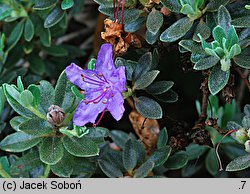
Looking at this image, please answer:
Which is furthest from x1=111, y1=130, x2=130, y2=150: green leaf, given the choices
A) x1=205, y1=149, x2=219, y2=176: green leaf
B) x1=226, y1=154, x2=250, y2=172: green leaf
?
x1=226, y1=154, x2=250, y2=172: green leaf

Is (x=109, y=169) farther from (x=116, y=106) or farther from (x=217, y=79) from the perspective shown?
(x=217, y=79)

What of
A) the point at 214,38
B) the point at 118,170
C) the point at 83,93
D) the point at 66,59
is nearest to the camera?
the point at 214,38

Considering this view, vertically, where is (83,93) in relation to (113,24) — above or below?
below

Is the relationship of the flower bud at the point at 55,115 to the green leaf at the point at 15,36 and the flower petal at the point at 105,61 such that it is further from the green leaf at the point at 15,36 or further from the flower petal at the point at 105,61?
the green leaf at the point at 15,36

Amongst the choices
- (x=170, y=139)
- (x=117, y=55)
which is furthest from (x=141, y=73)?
(x=170, y=139)

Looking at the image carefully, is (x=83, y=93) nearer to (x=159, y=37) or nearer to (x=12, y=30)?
(x=159, y=37)

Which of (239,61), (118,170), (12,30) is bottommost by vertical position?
(118,170)

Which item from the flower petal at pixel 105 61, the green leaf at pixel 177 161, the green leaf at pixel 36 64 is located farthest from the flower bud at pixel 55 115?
the green leaf at pixel 36 64
